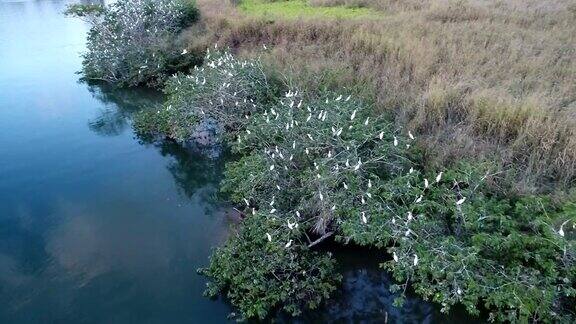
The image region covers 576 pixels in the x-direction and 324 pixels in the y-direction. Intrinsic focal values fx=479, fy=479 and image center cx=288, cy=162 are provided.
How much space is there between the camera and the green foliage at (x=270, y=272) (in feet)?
16.5

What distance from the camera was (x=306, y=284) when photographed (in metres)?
5.14

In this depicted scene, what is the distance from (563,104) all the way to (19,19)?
19.7 meters

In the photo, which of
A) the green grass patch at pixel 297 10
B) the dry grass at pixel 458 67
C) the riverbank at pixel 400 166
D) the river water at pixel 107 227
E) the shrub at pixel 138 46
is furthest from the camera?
the green grass patch at pixel 297 10

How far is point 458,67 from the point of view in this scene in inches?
347

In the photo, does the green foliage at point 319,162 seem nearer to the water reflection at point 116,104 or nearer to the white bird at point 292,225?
the white bird at point 292,225

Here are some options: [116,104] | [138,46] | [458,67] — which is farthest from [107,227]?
[138,46]

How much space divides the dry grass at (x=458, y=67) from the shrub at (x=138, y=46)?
2.87 feet

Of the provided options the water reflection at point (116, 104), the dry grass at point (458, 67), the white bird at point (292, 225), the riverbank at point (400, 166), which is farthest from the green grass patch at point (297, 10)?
the white bird at point (292, 225)

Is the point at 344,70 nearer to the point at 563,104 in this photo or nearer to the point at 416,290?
the point at 563,104

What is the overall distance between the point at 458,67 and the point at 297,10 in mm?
6988

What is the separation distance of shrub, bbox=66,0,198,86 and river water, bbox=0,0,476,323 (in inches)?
Answer: 35.9

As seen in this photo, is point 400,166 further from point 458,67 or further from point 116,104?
point 116,104

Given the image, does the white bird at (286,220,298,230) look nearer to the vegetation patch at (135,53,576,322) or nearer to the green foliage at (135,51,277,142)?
the vegetation patch at (135,53,576,322)

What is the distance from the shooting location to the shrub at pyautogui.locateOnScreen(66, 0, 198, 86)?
39.3 feet
